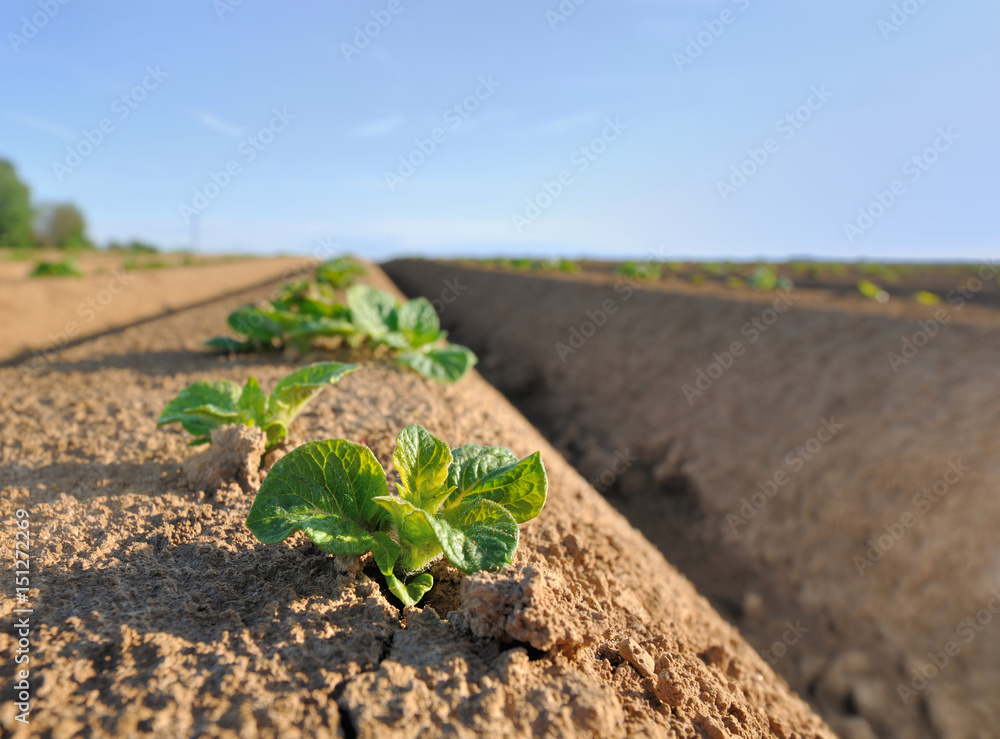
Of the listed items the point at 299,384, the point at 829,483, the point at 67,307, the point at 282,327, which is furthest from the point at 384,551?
the point at 67,307

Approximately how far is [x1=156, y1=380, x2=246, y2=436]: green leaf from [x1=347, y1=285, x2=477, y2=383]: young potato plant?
4.31 ft

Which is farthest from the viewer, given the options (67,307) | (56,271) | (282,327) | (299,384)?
(56,271)

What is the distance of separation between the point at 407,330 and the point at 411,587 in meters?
2.62

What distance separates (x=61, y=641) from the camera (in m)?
1.18

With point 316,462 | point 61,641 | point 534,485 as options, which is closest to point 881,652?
point 534,485

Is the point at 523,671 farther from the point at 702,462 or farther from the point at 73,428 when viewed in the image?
the point at 702,462

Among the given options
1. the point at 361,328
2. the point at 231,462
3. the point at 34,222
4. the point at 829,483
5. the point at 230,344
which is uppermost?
the point at 829,483

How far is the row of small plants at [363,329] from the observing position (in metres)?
3.65

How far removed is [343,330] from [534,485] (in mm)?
2822

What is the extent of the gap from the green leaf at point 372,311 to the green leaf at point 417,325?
13 centimetres

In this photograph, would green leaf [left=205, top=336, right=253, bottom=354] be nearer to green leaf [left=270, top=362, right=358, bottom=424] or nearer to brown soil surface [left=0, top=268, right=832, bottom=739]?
brown soil surface [left=0, top=268, right=832, bottom=739]

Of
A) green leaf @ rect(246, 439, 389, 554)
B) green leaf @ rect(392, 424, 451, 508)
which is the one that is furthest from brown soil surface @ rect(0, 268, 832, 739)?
green leaf @ rect(392, 424, 451, 508)

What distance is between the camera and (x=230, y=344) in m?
4.35

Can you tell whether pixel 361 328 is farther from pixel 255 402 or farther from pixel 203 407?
pixel 203 407
